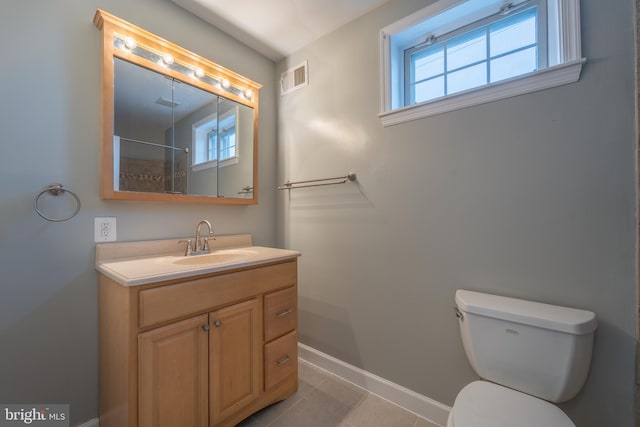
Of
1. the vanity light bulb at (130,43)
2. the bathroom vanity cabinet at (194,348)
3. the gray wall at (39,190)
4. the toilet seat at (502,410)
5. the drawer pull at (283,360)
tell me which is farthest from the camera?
the drawer pull at (283,360)

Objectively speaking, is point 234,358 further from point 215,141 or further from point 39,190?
point 215,141

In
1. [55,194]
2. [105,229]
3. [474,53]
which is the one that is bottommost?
[105,229]

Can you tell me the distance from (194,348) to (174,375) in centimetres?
11

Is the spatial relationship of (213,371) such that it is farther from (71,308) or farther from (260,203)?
(260,203)

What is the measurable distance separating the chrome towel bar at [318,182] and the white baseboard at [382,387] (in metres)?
1.24

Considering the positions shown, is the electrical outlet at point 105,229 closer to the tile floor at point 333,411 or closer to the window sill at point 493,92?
the tile floor at point 333,411

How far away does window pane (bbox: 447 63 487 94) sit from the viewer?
53.7 inches

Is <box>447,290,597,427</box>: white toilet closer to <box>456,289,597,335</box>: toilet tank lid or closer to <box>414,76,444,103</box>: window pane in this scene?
<box>456,289,597,335</box>: toilet tank lid

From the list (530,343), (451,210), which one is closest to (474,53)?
(451,210)

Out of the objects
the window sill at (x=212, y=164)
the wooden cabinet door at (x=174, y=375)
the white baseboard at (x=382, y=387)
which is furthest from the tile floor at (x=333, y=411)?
the window sill at (x=212, y=164)

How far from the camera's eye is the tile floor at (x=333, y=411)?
1.37m

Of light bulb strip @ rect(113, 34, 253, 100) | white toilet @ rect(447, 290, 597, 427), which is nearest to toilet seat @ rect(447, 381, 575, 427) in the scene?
white toilet @ rect(447, 290, 597, 427)

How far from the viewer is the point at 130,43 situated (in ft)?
4.41

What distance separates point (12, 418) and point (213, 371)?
83cm
